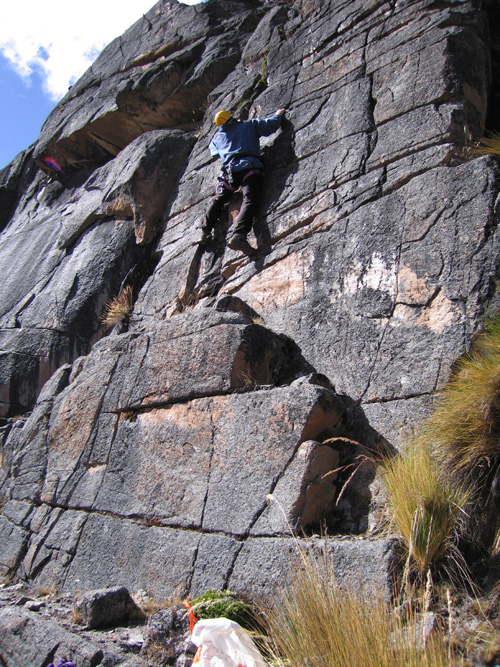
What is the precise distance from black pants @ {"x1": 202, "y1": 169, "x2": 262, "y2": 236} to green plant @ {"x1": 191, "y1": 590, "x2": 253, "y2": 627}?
352 cm

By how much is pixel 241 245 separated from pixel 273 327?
109 cm

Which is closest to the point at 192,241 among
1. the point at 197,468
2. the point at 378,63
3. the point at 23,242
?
the point at 378,63

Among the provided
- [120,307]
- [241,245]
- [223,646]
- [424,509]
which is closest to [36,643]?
[223,646]

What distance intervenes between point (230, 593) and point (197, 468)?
99cm

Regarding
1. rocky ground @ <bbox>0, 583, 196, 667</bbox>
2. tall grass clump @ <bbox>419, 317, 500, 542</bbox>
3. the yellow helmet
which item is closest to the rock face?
rocky ground @ <bbox>0, 583, 196, 667</bbox>

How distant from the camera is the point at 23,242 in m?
10.1

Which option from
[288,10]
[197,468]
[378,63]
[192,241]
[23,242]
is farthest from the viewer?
[23,242]

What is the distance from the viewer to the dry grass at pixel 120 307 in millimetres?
7043

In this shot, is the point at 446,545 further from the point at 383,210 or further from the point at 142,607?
the point at 383,210

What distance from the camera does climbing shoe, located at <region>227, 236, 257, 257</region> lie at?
5629 millimetres

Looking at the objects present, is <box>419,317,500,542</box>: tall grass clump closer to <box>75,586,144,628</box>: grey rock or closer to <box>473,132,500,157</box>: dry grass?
<box>473,132,500,157</box>: dry grass

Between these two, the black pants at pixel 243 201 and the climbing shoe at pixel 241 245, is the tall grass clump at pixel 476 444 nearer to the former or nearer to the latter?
the climbing shoe at pixel 241 245

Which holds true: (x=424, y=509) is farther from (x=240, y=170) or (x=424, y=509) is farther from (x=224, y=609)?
(x=240, y=170)

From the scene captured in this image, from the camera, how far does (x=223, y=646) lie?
2.63 metres
